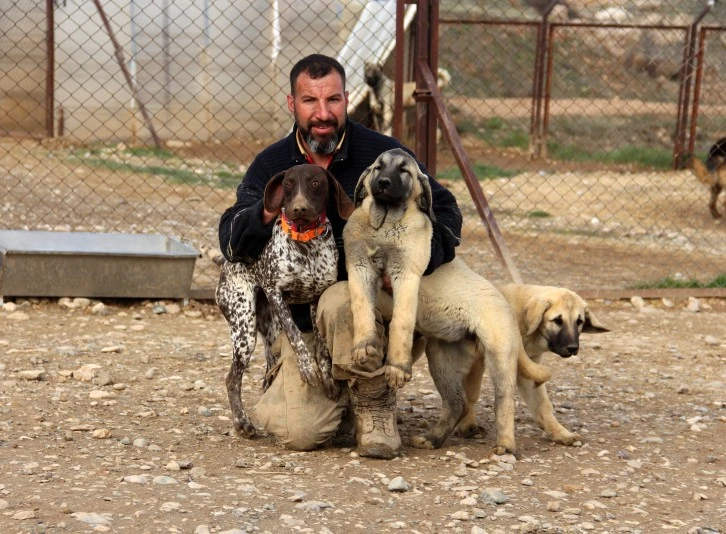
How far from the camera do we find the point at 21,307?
664 cm

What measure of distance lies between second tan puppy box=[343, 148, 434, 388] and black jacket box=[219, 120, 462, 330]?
0.14 metres

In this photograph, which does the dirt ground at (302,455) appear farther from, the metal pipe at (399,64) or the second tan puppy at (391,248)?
the metal pipe at (399,64)

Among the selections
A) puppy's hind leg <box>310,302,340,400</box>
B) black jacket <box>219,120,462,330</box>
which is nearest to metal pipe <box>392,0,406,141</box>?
black jacket <box>219,120,462,330</box>

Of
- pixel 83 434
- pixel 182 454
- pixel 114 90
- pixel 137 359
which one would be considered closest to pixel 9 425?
pixel 83 434

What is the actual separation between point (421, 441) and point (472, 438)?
0.35m

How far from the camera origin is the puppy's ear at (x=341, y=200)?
418 centimetres

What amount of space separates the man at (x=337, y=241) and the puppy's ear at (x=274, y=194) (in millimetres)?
69

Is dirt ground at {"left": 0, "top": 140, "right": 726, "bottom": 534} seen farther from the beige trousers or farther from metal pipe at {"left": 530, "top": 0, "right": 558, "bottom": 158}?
metal pipe at {"left": 530, "top": 0, "right": 558, "bottom": 158}

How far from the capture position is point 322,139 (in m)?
4.49

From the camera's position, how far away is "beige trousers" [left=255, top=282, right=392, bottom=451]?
4.30 metres

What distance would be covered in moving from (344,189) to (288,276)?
19.6 inches

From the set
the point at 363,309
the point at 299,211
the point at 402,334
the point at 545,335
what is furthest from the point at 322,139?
the point at 545,335

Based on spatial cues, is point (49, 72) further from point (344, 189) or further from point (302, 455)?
point (302, 455)

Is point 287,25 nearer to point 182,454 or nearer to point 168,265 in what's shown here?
point 168,265
